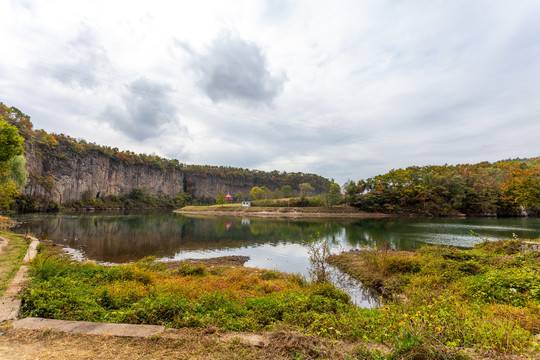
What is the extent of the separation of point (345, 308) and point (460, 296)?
390cm

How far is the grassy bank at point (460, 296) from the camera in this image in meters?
3.73

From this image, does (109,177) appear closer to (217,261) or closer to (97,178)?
(97,178)

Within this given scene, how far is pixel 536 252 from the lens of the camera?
1004cm

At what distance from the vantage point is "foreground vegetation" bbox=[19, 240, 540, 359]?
3754 millimetres

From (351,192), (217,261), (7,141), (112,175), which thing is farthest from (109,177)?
(217,261)

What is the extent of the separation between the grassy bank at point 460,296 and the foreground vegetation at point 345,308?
0.08 feet

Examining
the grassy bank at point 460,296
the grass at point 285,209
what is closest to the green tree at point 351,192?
the grass at point 285,209

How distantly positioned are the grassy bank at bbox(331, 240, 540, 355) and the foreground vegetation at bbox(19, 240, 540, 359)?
25mm

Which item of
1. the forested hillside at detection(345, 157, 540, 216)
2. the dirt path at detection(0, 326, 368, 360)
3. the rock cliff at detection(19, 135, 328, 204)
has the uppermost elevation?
the rock cliff at detection(19, 135, 328, 204)

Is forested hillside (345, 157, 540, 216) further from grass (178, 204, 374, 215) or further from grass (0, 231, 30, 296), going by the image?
grass (0, 231, 30, 296)

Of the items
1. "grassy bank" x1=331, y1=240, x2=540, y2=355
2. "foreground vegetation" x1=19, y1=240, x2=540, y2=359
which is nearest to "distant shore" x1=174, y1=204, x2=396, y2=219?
"grassy bank" x1=331, y1=240, x2=540, y2=355

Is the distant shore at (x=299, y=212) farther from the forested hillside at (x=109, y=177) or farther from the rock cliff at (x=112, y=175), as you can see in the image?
the rock cliff at (x=112, y=175)

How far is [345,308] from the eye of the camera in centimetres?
654

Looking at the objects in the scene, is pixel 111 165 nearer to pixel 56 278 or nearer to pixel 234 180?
pixel 234 180
